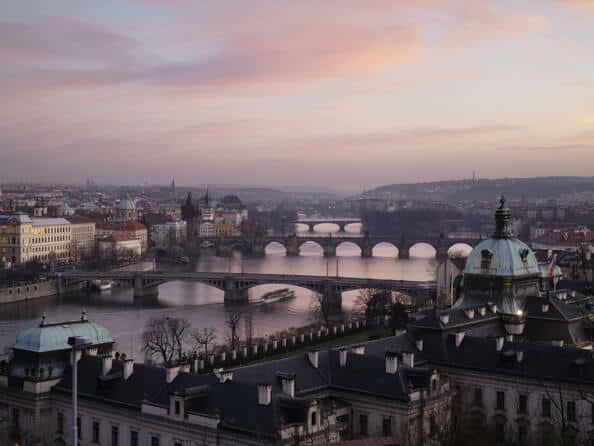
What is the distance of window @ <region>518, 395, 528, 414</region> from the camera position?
22.8m

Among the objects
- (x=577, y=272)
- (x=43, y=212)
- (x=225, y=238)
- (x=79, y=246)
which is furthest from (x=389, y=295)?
(x=43, y=212)

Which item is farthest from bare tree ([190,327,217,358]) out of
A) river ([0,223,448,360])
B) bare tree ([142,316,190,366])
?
river ([0,223,448,360])

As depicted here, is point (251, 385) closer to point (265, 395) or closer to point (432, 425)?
point (265, 395)

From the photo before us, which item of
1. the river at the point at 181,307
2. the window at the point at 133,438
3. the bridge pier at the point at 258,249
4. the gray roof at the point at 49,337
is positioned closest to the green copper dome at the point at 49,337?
the gray roof at the point at 49,337

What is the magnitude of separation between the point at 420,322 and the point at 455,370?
6.55 ft

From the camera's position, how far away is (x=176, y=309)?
52719 mm

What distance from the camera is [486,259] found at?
29375 millimetres

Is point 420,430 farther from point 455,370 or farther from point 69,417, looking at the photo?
point 69,417

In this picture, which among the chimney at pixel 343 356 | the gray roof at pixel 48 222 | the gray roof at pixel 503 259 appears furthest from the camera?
the gray roof at pixel 48 222

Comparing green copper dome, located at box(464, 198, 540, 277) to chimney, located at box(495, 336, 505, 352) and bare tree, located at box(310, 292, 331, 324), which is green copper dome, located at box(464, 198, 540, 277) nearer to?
chimney, located at box(495, 336, 505, 352)

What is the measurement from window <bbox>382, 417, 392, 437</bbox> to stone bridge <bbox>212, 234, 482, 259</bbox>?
71.4 m

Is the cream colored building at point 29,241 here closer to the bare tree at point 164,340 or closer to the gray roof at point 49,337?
the bare tree at point 164,340

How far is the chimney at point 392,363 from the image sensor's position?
825 inches

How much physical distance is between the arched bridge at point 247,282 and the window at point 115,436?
107ft
